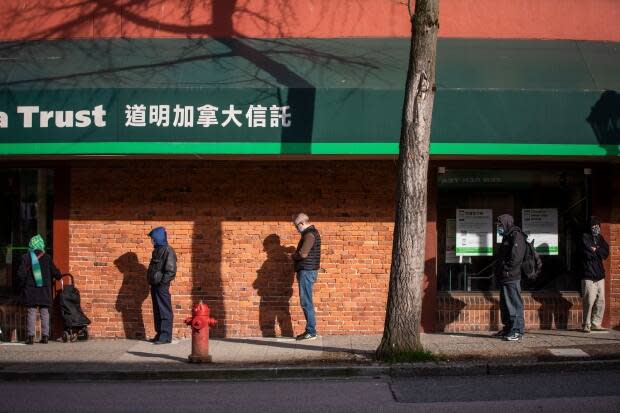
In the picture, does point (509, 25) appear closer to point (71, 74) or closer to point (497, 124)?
point (497, 124)

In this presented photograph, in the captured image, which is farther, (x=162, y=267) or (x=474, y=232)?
(x=474, y=232)

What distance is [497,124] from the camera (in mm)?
10688

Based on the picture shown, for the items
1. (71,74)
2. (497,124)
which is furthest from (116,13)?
(497,124)

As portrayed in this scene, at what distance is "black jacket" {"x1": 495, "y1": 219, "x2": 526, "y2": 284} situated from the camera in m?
11.1

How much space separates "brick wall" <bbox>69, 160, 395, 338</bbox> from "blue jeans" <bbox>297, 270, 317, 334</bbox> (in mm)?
571

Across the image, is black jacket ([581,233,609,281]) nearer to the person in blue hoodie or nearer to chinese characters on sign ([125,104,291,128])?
chinese characters on sign ([125,104,291,128])

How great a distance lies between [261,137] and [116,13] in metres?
3.40

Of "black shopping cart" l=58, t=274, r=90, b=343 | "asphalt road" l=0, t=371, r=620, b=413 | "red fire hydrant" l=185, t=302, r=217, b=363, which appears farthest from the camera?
"black shopping cart" l=58, t=274, r=90, b=343

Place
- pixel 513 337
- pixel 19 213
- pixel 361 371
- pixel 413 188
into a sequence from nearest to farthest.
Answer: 1. pixel 361 371
2. pixel 413 188
3. pixel 513 337
4. pixel 19 213

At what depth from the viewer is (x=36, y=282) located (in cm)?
1144

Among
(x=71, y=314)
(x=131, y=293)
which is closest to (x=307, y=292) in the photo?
(x=131, y=293)

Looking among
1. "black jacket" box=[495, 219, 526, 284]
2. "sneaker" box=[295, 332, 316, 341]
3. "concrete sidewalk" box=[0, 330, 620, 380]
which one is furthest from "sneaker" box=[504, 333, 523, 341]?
"sneaker" box=[295, 332, 316, 341]

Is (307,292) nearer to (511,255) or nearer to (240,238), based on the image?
(240,238)

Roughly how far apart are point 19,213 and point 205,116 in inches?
146
